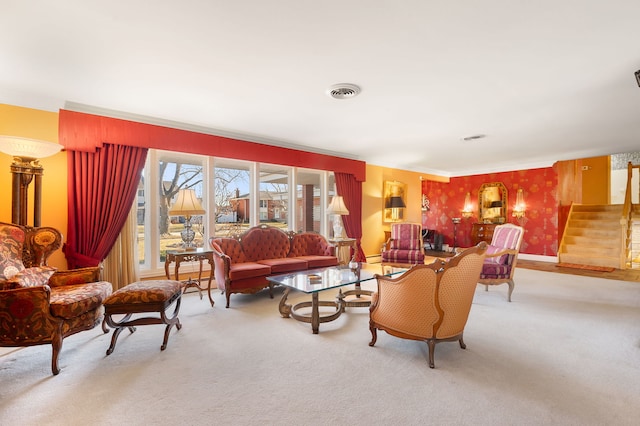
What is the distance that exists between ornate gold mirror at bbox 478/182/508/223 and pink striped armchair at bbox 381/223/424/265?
4064 mm

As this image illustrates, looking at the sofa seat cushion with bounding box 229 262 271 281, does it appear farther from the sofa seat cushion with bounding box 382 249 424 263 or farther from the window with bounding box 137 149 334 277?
the sofa seat cushion with bounding box 382 249 424 263

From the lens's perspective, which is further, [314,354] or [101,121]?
[101,121]

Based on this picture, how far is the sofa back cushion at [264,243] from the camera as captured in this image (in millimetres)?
4785

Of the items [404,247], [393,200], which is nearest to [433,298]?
[404,247]

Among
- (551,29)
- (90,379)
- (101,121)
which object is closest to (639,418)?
(551,29)

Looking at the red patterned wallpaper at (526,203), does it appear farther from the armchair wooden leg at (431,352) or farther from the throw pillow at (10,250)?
the throw pillow at (10,250)

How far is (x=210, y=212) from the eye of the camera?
4965 mm

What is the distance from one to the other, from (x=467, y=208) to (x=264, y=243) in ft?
22.1

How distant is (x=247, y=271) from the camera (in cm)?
400

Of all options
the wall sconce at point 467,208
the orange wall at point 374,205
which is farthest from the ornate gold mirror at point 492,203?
the orange wall at point 374,205

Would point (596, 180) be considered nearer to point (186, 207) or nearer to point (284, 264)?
point (284, 264)

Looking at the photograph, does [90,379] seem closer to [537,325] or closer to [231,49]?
[231,49]

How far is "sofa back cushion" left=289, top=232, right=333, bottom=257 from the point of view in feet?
17.1

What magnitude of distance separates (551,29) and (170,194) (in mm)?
4927
